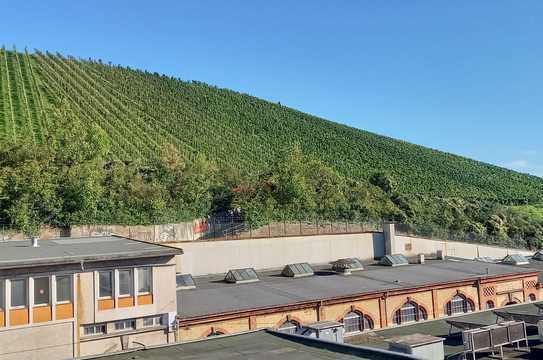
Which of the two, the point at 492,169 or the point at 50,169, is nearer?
the point at 50,169

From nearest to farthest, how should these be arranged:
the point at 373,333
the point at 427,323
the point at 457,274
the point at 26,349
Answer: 1. the point at 26,349
2. the point at 373,333
3. the point at 427,323
4. the point at 457,274

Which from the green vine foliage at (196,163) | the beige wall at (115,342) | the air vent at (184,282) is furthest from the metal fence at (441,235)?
the beige wall at (115,342)

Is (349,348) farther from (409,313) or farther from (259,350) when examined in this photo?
(409,313)

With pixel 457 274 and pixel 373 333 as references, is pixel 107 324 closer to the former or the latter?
pixel 373 333

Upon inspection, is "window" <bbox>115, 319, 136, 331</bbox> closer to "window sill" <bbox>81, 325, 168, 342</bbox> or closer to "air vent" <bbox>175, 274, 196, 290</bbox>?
"window sill" <bbox>81, 325, 168, 342</bbox>

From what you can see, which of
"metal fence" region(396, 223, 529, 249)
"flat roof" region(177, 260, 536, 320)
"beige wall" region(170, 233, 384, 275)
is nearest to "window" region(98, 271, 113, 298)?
"flat roof" region(177, 260, 536, 320)

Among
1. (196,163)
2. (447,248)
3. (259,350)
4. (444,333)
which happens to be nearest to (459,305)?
(444,333)

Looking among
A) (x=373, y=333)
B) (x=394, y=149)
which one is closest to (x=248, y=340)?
(x=373, y=333)
